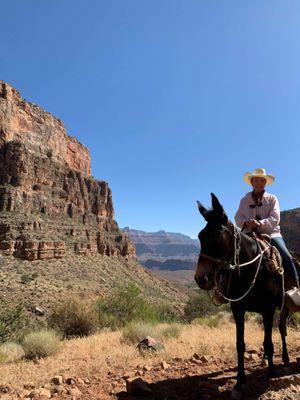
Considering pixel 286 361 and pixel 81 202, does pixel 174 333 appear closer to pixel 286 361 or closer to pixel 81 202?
pixel 286 361

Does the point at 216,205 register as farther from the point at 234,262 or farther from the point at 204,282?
the point at 204,282

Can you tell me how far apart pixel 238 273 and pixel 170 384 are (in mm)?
2345

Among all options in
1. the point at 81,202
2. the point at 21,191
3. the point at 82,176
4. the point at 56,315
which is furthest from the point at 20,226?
the point at 56,315

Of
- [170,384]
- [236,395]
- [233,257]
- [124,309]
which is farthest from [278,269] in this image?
[124,309]

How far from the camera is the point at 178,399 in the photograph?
5426 mm

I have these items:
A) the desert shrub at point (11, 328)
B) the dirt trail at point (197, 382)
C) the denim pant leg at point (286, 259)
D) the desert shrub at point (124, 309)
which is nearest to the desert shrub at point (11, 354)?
the dirt trail at point (197, 382)

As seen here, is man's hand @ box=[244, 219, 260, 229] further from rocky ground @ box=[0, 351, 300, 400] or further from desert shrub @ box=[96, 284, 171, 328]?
desert shrub @ box=[96, 284, 171, 328]

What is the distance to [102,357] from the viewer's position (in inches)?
346

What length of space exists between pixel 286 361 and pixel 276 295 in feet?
5.98

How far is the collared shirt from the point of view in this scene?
6496 millimetres

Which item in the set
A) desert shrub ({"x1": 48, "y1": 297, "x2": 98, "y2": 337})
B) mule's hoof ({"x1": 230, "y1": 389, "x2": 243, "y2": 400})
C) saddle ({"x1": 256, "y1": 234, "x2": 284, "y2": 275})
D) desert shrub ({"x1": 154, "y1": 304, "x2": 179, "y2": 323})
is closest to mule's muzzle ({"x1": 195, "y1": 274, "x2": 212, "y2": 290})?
saddle ({"x1": 256, "y1": 234, "x2": 284, "y2": 275})

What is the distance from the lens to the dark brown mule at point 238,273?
5.20m

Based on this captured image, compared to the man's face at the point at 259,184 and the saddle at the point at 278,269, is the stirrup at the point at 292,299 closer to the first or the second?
the saddle at the point at 278,269

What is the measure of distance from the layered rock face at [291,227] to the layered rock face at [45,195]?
62.8m
